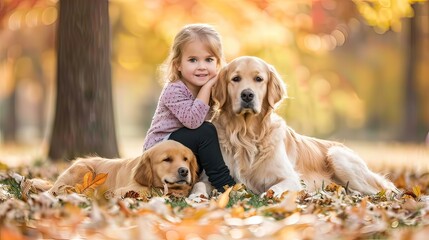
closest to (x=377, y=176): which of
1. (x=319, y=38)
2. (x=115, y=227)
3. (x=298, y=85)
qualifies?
(x=115, y=227)

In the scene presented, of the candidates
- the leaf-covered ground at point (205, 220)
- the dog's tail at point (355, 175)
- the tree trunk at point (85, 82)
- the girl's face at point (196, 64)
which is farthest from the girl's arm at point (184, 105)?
the tree trunk at point (85, 82)

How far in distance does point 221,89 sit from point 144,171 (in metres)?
0.82

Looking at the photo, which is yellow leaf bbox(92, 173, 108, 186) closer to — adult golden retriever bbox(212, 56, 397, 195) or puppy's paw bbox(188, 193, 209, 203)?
puppy's paw bbox(188, 193, 209, 203)

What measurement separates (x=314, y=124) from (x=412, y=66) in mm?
2817

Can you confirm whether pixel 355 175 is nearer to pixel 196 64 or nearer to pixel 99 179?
pixel 196 64

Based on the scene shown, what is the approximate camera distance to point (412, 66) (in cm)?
1827

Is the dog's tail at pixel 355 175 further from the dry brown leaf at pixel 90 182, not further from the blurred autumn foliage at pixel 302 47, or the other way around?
the dry brown leaf at pixel 90 182

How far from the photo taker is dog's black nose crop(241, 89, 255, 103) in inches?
208

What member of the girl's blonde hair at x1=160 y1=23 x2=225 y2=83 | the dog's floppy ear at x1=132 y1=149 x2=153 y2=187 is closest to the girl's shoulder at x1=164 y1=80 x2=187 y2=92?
the girl's blonde hair at x1=160 y1=23 x2=225 y2=83

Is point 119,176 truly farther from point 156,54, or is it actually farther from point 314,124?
point 314,124

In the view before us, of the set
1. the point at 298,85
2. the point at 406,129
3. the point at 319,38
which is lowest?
the point at 406,129

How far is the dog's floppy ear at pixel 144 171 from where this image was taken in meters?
5.23

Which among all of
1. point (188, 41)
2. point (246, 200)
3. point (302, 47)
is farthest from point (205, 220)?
point (302, 47)

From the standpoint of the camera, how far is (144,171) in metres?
5.25
